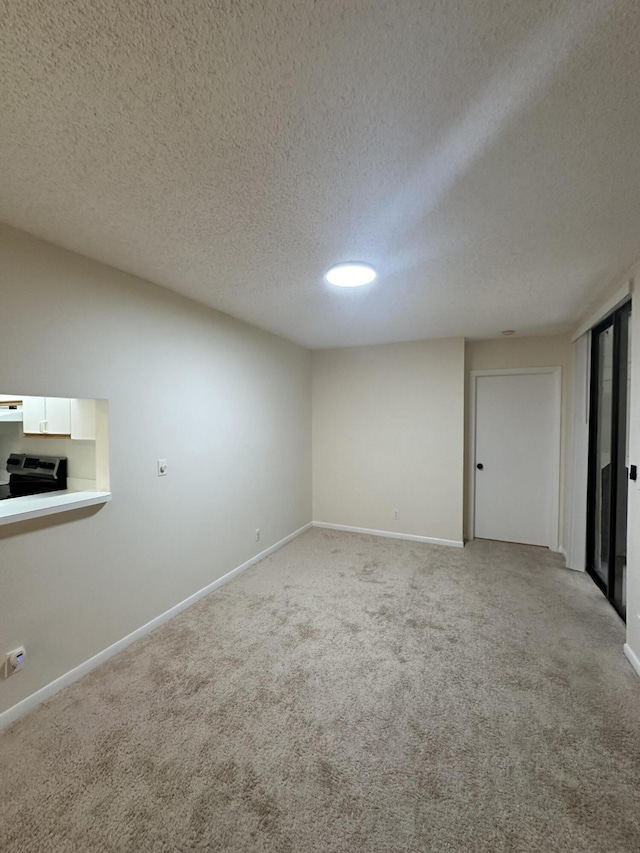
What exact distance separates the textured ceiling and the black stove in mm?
1603

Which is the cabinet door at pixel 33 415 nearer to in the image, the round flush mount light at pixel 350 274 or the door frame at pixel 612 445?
the round flush mount light at pixel 350 274

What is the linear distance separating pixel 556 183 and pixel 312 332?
2.59 meters

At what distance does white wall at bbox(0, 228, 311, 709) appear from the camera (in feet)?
5.91

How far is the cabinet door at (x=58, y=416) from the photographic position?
237 cm

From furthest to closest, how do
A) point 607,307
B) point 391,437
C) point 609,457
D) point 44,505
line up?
point 391,437
point 609,457
point 607,307
point 44,505

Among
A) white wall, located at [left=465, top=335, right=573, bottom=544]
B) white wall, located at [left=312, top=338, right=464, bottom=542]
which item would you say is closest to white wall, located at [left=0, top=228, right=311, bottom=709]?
white wall, located at [left=312, top=338, right=464, bottom=542]

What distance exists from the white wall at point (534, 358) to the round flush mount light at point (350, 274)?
96.3 inches

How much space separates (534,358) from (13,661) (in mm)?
4962

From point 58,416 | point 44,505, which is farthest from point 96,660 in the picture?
point 58,416

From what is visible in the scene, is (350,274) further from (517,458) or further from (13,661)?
(517,458)

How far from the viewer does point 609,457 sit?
115 inches

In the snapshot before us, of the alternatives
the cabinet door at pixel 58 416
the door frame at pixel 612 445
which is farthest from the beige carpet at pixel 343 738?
the cabinet door at pixel 58 416

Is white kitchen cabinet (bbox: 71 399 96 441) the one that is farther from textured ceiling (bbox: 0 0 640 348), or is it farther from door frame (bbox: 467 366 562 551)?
door frame (bbox: 467 366 562 551)

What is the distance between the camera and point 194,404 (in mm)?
2861
